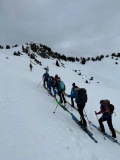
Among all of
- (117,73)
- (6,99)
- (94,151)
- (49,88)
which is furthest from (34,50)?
(94,151)

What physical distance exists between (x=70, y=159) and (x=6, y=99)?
866 centimetres

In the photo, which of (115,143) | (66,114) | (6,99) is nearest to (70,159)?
(115,143)

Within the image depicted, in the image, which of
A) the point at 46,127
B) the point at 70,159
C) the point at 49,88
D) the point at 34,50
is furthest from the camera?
the point at 34,50

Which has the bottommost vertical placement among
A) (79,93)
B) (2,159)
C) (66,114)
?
(66,114)

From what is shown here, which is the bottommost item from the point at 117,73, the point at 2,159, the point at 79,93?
the point at 117,73

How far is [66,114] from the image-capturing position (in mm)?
A: 14547

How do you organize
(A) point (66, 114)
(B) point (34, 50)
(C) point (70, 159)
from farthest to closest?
1. (B) point (34, 50)
2. (A) point (66, 114)
3. (C) point (70, 159)

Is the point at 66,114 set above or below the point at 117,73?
above

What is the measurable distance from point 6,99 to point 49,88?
7.93 metres

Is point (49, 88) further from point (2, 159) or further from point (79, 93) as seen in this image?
point (2, 159)

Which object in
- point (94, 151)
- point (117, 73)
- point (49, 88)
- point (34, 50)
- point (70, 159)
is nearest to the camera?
point (70, 159)

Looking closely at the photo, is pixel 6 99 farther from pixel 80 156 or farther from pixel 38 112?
pixel 80 156

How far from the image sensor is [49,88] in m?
22.3

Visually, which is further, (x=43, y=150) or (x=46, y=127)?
(x=46, y=127)
